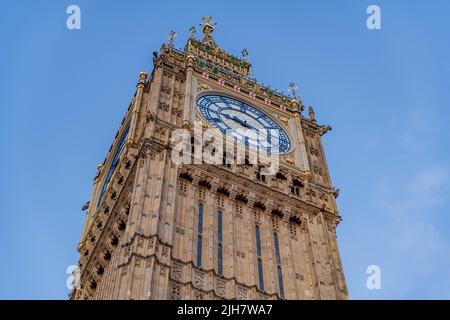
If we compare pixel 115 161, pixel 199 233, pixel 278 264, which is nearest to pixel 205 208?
pixel 199 233

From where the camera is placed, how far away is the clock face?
145 ft

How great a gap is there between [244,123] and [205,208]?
9.50 meters

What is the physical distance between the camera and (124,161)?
1655 inches

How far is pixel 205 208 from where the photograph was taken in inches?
1494

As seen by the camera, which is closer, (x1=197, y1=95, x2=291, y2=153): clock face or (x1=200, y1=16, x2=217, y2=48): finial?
(x1=197, y1=95, x2=291, y2=153): clock face

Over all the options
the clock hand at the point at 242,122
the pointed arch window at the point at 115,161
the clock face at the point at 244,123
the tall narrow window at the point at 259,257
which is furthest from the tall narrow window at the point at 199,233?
the clock hand at the point at 242,122

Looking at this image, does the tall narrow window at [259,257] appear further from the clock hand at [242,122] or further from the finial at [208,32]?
the finial at [208,32]

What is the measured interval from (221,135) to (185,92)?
4.53 metres

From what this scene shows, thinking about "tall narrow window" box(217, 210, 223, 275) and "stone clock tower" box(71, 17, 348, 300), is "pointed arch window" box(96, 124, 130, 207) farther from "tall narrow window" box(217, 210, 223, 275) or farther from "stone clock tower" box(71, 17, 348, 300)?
"tall narrow window" box(217, 210, 223, 275)

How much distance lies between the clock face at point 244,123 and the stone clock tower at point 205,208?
11 cm

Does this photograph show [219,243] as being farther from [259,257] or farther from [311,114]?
[311,114]

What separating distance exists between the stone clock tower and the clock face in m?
0.11

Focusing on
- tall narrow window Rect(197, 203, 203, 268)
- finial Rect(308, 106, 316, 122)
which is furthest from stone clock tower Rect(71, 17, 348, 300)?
finial Rect(308, 106, 316, 122)

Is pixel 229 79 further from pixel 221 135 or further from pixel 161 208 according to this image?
pixel 161 208
